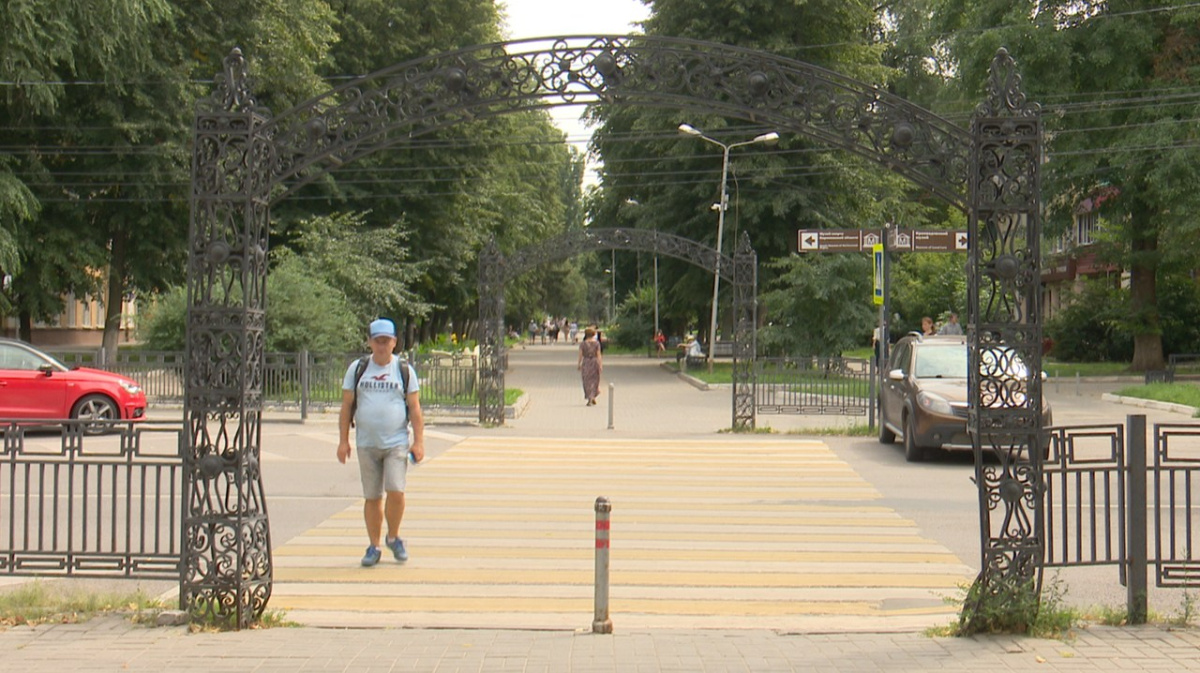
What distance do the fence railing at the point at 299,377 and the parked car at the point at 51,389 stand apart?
4550mm

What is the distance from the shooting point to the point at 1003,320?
7.72 metres

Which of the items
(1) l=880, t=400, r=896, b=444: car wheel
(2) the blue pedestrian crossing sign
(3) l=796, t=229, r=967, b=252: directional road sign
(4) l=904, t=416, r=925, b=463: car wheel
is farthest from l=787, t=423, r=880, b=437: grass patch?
(4) l=904, t=416, r=925, b=463: car wheel

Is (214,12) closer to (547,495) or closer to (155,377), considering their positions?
(155,377)

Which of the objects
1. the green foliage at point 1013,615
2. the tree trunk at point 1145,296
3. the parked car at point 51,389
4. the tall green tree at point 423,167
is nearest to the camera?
the green foliage at point 1013,615

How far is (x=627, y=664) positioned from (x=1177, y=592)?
15.0 ft

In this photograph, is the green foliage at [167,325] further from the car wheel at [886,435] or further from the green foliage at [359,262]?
the car wheel at [886,435]

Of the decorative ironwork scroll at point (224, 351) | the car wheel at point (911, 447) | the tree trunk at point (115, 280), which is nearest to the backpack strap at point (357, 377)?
the decorative ironwork scroll at point (224, 351)

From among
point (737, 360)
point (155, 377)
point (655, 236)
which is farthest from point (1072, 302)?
point (155, 377)

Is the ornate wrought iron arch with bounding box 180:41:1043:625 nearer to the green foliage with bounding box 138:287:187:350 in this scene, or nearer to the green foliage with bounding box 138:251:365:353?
the green foliage with bounding box 138:251:365:353

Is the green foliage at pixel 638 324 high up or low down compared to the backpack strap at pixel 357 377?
up

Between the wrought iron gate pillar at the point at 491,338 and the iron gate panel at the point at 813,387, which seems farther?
the iron gate panel at the point at 813,387

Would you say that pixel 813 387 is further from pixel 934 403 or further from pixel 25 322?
pixel 25 322

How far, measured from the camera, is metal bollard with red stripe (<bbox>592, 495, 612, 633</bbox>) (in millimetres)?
7262

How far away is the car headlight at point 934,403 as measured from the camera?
1678 centimetres
